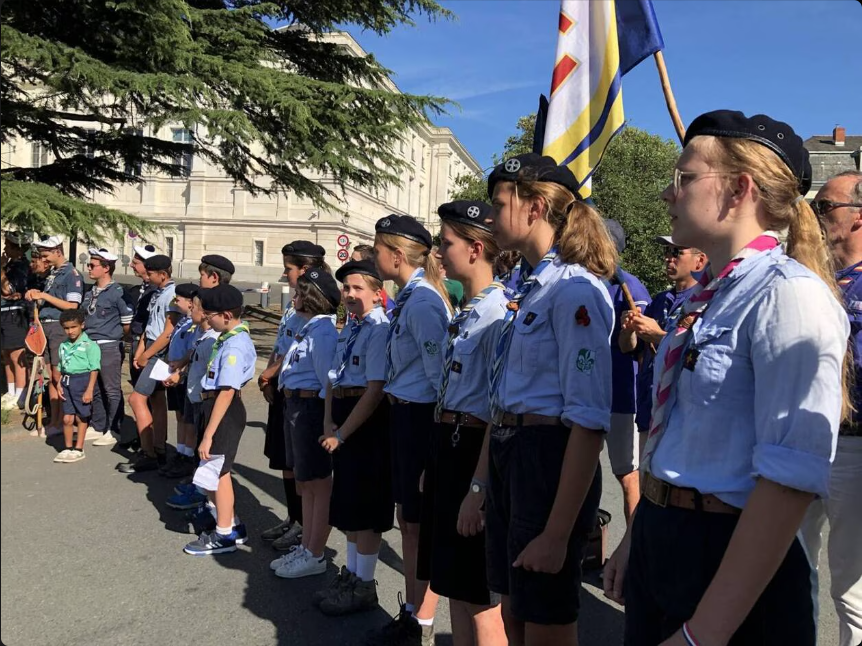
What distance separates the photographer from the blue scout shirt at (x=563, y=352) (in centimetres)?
214

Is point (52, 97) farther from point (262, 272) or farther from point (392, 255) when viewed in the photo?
point (262, 272)

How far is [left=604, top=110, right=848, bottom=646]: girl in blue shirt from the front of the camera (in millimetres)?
1349

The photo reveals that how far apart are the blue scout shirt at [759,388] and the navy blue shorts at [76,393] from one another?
4.91 m

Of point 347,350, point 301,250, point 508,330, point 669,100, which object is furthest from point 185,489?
point 669,100

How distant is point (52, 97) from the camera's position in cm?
994

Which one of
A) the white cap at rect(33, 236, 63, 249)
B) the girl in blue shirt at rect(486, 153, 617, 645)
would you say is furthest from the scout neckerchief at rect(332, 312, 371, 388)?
the white cap at rect(33, 236, 63, 249)

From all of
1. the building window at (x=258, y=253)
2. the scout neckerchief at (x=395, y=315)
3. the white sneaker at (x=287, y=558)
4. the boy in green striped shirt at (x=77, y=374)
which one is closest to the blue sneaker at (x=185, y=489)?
the boy in green striped shirt at (x=77, y=374)

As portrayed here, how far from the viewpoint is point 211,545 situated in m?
4.78

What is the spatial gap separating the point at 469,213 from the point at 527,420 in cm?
110

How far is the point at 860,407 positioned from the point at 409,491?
205 centimetres

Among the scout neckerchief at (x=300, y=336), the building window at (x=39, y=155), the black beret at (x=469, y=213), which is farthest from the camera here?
the building window at (x=39, y=155)

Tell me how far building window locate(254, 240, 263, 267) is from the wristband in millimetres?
51464

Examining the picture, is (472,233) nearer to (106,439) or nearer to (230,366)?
(230,366)

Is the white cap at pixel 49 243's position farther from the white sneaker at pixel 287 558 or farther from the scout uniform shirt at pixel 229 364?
the white sneaker at pixel 287 558
